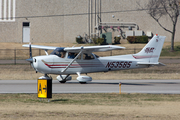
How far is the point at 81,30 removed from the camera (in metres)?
50.8

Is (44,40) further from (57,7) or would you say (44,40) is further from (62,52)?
(62,52)

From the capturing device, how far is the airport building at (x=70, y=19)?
165ft

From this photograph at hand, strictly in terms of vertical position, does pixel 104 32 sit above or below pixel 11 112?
above

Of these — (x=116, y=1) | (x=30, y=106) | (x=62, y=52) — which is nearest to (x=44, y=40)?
(x=116, y=1)

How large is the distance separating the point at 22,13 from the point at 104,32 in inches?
592

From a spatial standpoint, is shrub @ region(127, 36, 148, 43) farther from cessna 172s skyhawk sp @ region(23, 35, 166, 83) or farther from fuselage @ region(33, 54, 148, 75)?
fuselage @ region(33, 54, 148, 75)

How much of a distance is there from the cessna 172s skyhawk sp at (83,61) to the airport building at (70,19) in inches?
1224

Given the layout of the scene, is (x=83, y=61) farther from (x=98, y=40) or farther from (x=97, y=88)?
(x=98, y=40)

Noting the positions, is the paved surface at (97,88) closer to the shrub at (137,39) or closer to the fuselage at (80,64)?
the fuselage at (80,64)

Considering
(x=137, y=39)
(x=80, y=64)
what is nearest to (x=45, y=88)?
(x=80, y=64)

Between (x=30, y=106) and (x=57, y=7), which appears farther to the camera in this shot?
(x=57, y=7)

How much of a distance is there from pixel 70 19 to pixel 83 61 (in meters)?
32.8

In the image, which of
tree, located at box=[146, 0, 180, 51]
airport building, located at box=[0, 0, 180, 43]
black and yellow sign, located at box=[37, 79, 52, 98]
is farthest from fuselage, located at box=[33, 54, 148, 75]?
airport building, located at box=[0, 0, 180, 43]

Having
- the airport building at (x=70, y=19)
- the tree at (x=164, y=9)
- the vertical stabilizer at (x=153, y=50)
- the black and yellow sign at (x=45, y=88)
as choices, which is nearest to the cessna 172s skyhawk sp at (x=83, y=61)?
the vertical stabilizer at (x=153, y=50)
